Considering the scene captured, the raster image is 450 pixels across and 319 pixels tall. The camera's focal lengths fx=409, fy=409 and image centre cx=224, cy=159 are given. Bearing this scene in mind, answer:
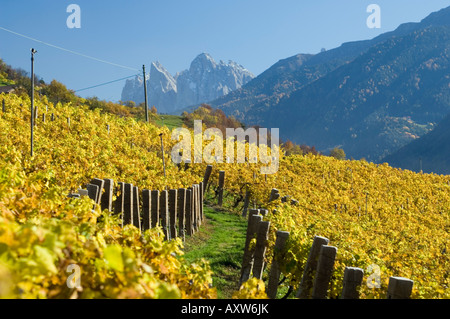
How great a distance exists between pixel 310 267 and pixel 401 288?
6.33 feet

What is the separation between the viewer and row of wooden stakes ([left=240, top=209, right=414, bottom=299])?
3990 millimetres

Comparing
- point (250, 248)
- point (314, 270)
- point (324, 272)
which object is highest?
point (324, 272)

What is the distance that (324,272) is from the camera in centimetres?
507

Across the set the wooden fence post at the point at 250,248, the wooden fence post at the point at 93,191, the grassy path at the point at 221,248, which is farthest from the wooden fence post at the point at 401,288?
the wooden fence post at the point at 93,191

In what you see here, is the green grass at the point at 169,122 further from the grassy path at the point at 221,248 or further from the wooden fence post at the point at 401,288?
the wooden fence post at the point at 401,288

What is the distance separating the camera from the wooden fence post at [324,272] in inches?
200

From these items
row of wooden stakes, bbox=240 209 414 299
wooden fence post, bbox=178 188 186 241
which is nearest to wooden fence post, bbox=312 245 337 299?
row of wooden stakes, bbox=240 209 414 299

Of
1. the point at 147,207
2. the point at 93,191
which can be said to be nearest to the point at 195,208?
the point at 147,207

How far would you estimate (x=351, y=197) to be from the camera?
18.0m

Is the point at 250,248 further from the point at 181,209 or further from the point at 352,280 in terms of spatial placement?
the point at 352,280

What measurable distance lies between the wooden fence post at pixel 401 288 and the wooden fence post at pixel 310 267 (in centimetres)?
152

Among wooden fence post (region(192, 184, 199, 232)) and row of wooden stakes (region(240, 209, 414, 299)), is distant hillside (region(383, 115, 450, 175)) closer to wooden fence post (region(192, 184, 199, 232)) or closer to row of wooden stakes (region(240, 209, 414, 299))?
wooden fence post (region(192, 184, 199, 232))

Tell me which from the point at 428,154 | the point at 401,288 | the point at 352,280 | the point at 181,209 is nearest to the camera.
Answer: the point at 401,288
